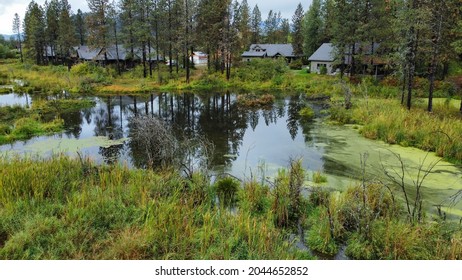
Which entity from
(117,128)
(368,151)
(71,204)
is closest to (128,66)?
(117,128)

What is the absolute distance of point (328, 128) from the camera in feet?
58.6

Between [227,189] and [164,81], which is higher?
[164,81]

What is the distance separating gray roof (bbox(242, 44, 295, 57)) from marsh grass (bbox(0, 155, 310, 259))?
2129 inches

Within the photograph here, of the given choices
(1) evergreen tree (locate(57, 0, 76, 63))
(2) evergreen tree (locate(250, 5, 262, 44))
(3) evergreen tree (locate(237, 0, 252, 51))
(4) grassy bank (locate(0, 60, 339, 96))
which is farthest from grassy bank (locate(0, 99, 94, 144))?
(2) evergreen tree (locate(250, 5, 262, 44))

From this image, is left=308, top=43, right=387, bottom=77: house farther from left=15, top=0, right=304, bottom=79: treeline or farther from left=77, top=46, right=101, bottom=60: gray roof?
left=77, top=46, right=101, bottom=60: gray roof

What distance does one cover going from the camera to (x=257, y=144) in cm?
1492

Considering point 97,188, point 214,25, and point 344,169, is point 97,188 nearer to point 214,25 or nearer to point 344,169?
point 344,169

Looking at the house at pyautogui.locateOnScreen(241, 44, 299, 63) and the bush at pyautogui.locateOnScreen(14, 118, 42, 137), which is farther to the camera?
the house at pyautogui.locateOnScreen(241, 44, 299, 63)

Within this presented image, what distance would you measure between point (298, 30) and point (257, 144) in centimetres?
4655

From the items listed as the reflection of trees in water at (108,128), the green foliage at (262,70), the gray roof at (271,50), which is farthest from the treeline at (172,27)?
the reflection of trees in water at (108,128)

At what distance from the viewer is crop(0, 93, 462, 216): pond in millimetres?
10734

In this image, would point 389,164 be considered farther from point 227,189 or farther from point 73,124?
point 73,124

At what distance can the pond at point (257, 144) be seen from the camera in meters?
10.7

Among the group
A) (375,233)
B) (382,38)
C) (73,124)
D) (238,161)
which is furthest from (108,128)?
(382,38)
